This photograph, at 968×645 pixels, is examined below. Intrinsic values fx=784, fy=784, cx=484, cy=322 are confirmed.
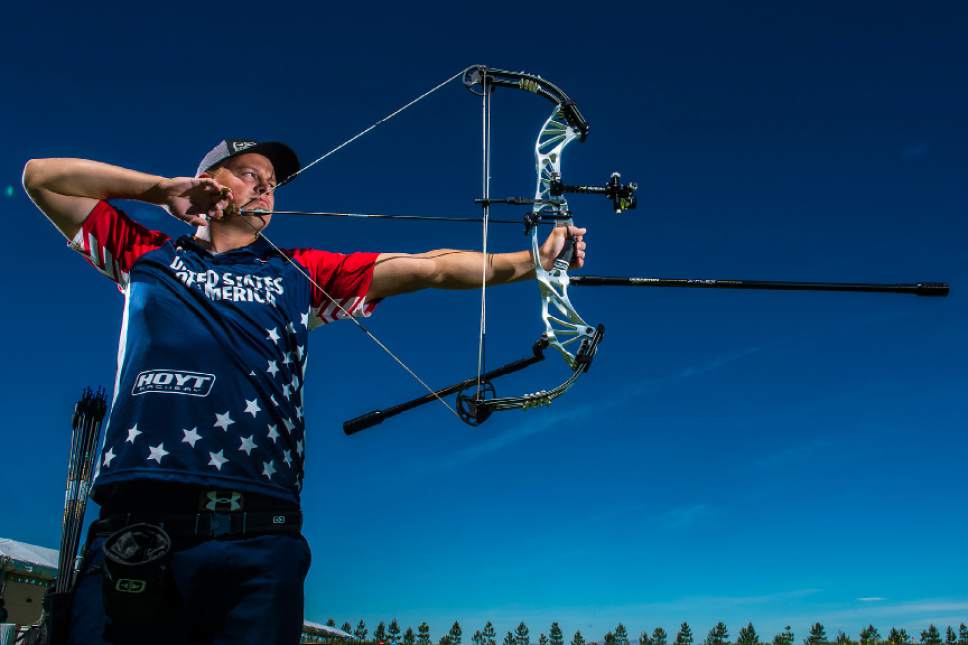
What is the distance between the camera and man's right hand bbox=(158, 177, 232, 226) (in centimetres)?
369

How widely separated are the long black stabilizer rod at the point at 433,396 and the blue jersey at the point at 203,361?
4.29 feet

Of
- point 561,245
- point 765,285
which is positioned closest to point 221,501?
point 561,245

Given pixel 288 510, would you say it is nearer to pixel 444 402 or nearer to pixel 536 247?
pixel 444 402

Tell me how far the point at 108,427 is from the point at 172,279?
724 mm

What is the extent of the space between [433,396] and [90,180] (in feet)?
7.64

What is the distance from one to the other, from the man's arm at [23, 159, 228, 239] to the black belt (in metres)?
1.49

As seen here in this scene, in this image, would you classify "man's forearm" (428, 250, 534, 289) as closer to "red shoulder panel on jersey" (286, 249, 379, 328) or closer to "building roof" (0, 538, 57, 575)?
"red shoulder panel on jersey" (286, 249, 379, 328)

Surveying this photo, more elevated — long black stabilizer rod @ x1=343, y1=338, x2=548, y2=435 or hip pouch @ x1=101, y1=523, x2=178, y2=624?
long black stabilizer rod @ x1=343, y1=338, x2=548, y2=435

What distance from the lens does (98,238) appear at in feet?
12.0

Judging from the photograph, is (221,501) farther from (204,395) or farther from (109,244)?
(109,244)

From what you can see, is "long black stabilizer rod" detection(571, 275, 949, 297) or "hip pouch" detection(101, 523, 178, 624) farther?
"long black stabilizer rod" detection(571, 275, 949, 297)

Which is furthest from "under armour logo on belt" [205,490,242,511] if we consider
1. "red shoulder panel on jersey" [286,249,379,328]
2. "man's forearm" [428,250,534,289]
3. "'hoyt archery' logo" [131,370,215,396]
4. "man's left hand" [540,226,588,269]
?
"man's left hand" [540,226,588,269]

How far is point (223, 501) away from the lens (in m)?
2.93

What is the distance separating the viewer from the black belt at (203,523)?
2.86 m
